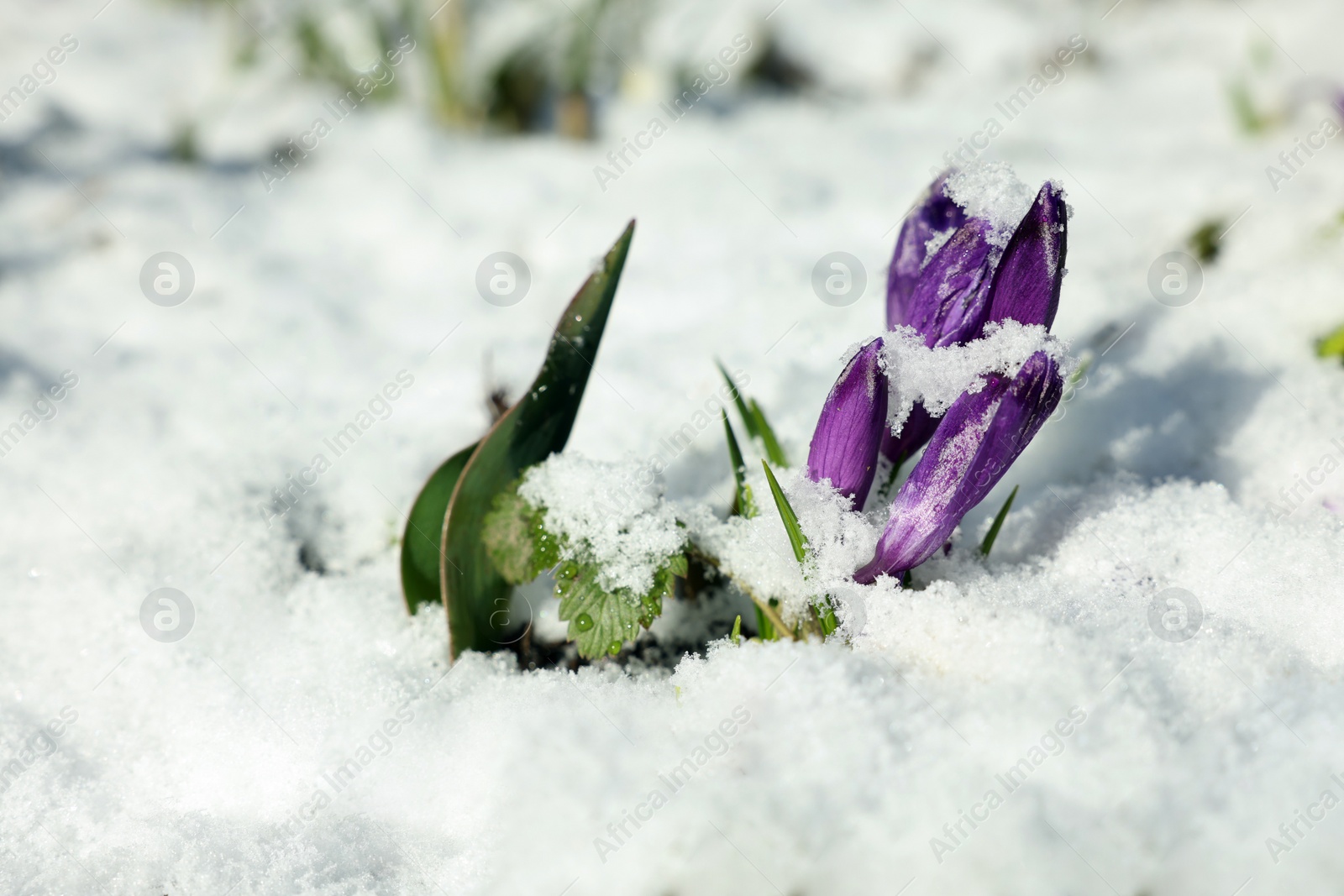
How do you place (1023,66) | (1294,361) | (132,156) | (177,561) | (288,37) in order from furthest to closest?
(1023,66) → (288,37) → (132,156) → (1294,361) → (177,561)

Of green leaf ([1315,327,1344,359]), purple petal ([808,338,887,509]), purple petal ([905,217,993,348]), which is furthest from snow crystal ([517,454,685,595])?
green leaf ([1315,327,1344,359])

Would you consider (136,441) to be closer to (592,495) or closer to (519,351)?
(519,351)

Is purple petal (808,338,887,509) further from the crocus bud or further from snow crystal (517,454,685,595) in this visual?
snow crystal (517,454,685,595)

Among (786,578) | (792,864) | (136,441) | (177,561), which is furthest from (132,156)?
(792,864)

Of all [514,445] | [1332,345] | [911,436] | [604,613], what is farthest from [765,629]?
[1332,345]

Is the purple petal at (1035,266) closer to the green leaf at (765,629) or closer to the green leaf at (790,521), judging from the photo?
the green leaf at (790,521)

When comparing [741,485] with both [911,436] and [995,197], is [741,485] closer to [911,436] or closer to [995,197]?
[911,436]

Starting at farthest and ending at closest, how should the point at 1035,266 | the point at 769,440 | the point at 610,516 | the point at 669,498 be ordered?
the point at 669,498 < the point at 769,440 < the point at 610,516 < the point at 1035,266
